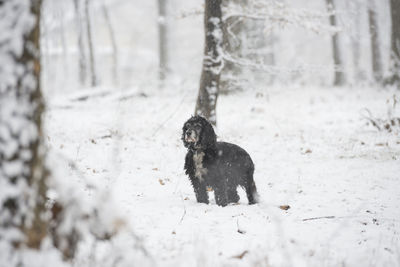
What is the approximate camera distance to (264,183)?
6.11 meters

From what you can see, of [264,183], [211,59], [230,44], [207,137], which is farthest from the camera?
[230,44]

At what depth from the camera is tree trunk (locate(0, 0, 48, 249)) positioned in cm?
193

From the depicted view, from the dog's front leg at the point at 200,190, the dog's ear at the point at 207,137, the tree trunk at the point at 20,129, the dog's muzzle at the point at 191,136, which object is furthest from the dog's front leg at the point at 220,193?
the tree trunk at the point at 20,129

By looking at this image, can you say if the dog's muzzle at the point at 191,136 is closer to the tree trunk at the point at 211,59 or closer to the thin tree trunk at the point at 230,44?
the tree trunk at the point at 211,59

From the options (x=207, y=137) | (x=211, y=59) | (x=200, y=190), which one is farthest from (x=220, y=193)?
(x=211, y=59)

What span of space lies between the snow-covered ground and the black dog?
263 mm

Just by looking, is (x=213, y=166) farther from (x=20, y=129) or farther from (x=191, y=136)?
(x=20, y=129)

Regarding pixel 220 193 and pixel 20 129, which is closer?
pixel 20 129

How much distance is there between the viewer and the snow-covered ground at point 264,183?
3238 millimetres

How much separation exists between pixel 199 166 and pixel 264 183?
1.72m

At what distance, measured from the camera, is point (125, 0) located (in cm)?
3638

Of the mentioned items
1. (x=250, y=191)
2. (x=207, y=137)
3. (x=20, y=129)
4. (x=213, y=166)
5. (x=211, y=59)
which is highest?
(x=211, y=59)

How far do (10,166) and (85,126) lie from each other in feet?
26.4

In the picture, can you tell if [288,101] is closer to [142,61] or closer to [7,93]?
[7,93]
